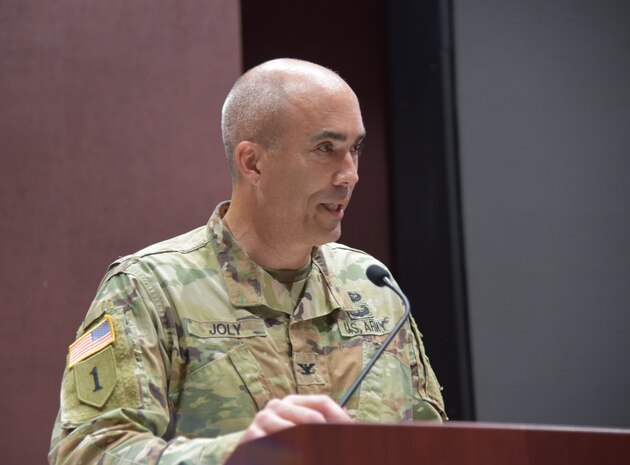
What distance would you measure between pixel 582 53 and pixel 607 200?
0.49 metres

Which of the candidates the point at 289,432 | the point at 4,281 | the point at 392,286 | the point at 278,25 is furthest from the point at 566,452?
the point at 278,25

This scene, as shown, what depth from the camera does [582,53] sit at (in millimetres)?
2996

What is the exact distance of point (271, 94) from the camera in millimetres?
1558

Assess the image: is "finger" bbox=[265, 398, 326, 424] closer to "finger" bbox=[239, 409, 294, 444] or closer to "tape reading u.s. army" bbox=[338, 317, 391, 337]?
"finger" bbox=[239, 409, 294, 444]

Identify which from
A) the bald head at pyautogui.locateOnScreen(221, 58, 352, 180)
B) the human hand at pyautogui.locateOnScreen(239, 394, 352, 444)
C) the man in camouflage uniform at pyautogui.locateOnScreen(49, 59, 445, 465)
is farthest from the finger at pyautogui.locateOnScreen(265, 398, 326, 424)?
the bald head at pyautogui.locateOnScreen(221, 58, 352, 180)

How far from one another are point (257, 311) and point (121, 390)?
0.30 metres

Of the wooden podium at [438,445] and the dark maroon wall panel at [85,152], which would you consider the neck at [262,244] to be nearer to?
the wooden podium at [438,445]

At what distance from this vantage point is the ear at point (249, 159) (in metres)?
1.58

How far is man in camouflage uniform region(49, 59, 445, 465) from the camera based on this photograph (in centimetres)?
134

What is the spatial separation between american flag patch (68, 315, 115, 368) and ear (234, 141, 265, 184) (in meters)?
0.37

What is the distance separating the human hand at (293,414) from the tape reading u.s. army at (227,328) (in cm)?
38

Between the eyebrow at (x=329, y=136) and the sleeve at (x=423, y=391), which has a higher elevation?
the eyebrow at (x=329, y=136)

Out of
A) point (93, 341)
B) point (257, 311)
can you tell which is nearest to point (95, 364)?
point (93, 341)

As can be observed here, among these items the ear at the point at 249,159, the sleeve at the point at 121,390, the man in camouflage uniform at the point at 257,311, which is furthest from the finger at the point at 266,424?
the ear at the point at 249,159
